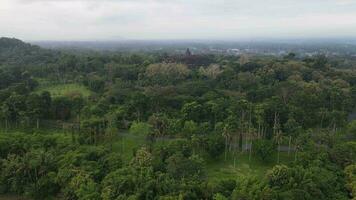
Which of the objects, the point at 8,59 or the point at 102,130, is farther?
the point at 8,59

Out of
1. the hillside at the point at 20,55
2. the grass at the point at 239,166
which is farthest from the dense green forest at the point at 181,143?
the hillside at the point at 20,55

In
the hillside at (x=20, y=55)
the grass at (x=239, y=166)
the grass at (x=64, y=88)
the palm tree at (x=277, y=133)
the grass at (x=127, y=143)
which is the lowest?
the grass at (x=239, y=166)

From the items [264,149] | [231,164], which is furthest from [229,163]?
[264,149]

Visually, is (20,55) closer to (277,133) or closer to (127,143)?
(127,143)

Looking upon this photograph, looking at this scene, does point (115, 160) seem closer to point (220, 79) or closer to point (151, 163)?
point (151, 163)

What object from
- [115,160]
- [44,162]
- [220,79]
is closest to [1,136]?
[44,162]

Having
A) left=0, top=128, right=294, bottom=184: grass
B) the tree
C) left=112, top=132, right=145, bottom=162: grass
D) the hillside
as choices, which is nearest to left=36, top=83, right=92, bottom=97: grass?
left=112, top=132, right=145, bottom=162: grass

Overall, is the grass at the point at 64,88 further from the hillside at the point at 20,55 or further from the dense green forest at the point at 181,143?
the hillside at the point at 20,55

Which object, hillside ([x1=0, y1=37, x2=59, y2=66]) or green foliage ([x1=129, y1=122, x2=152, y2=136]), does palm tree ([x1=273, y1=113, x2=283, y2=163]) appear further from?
hillside ([x1=0, y1=37, x2=59, y2=66])

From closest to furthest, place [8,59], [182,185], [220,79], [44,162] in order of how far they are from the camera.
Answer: [182,185], [44,162], [220,79], [8,59]
